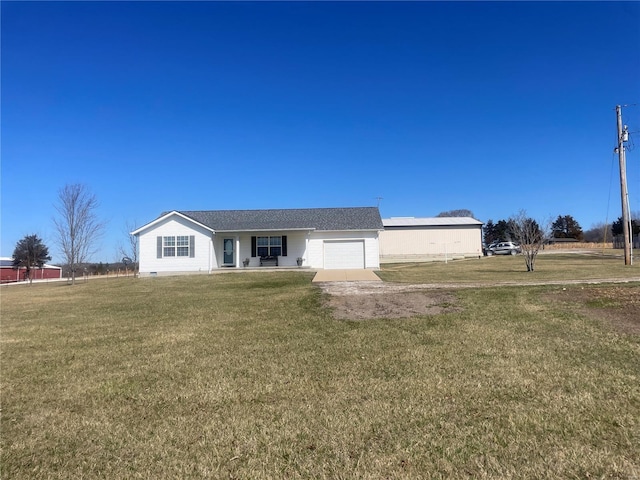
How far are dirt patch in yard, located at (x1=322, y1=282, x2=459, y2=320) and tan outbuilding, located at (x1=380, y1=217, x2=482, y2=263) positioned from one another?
3071 centimetres

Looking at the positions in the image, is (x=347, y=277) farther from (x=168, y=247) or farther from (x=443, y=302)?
(x=168, y=247)

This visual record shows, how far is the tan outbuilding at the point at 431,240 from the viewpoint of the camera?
43.0m

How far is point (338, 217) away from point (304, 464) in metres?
25.1

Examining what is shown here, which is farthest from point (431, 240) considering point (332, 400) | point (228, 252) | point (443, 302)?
point (332, 400)

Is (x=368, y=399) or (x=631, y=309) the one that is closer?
(x=368, y=399)

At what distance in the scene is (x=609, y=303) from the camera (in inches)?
338

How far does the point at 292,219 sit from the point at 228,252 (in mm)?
4980

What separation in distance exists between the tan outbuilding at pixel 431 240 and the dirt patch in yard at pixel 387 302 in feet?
101

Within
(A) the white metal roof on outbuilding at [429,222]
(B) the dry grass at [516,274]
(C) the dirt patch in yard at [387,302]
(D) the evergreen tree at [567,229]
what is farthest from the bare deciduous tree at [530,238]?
(D) the evergreen tree at [567,229]

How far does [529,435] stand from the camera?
334 cm

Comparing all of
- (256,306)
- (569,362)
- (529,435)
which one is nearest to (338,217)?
(256,306)

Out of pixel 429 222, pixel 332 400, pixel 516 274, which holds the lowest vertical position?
pixel 332 400

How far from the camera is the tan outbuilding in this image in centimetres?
4303

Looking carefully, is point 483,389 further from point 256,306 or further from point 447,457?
point 256,306
